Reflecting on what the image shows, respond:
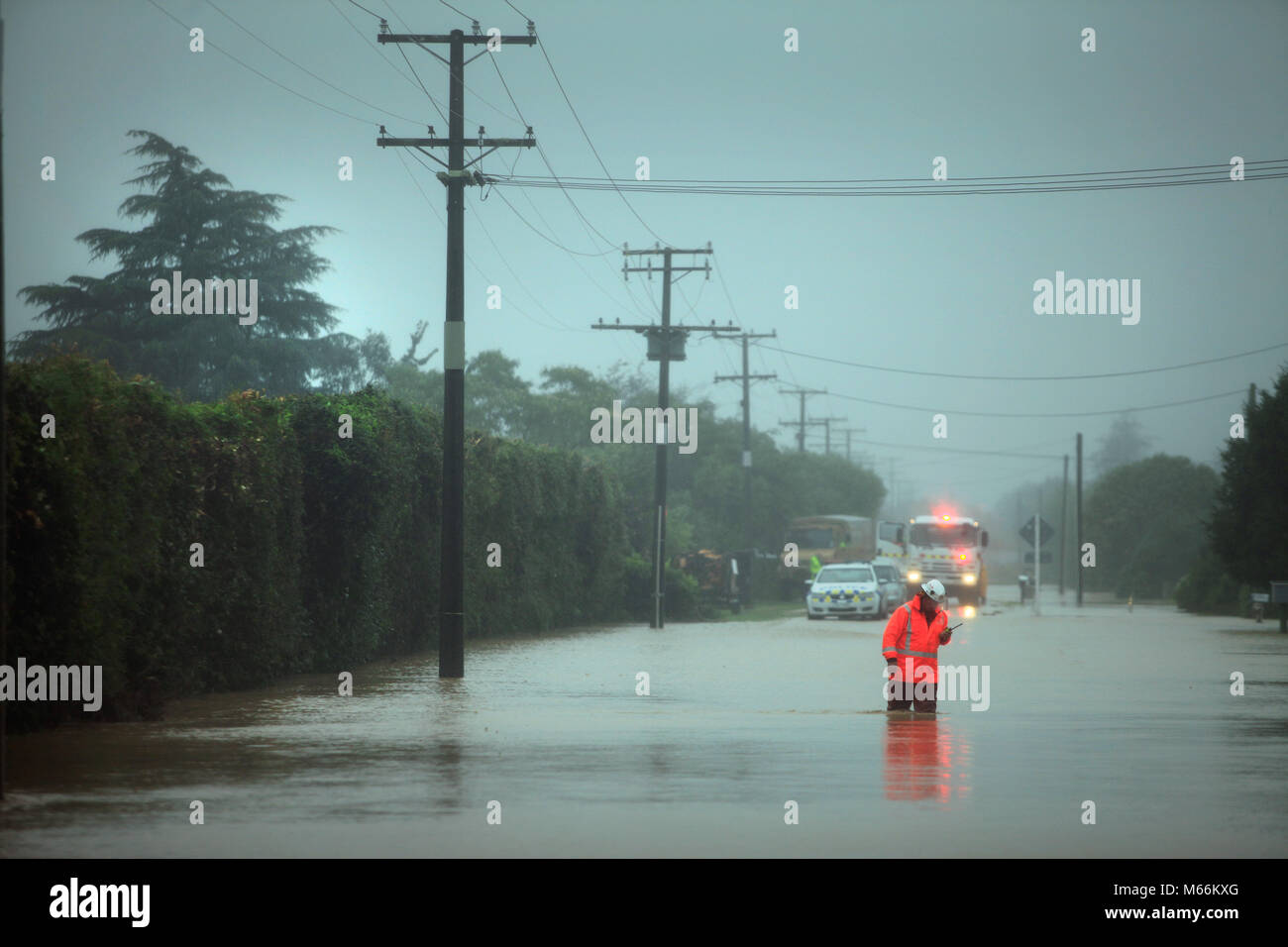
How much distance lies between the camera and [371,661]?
2653cm

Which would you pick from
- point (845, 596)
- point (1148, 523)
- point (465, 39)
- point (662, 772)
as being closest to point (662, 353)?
point (845, 596)

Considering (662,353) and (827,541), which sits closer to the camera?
(662,353)

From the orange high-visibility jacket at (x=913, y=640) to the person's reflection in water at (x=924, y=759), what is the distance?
57 cm

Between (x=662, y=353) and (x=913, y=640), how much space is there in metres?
29.6

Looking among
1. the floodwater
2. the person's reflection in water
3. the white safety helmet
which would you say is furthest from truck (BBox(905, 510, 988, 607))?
the person's reflection in water

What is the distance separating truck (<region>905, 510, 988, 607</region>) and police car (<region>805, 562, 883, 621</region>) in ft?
36.9

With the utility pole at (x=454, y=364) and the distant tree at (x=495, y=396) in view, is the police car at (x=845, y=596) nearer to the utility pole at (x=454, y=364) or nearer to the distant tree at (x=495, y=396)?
the utility pole at (x=454, y=364)

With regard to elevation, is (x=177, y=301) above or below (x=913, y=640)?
above

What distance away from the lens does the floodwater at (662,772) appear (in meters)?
9.76

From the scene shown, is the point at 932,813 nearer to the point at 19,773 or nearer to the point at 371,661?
the point at 19,773

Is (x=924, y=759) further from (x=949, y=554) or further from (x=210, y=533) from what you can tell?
(x=949, y=554)

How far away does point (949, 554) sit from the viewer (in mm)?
63125

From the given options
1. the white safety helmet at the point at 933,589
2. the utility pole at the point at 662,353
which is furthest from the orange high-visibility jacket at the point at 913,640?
the utility pole at the point at 662,353
